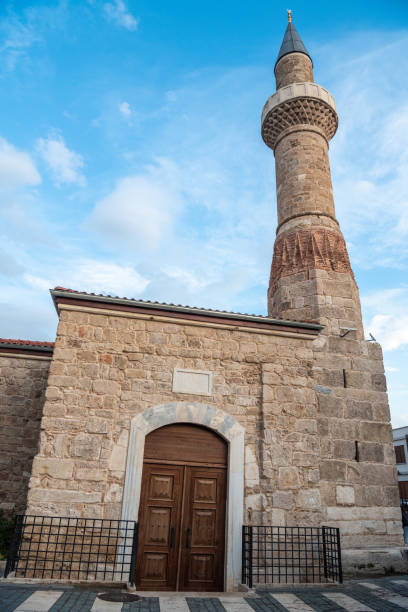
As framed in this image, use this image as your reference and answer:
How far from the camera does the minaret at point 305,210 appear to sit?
9.04 metres

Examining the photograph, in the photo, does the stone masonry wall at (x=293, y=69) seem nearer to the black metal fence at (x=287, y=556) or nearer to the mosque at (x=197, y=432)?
the mosque at (x=197, y=432)

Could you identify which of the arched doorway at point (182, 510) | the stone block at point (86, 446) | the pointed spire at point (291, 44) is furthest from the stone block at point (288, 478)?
the pointed spire at point (291, 44)

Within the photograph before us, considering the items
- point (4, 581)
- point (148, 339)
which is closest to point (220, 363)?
point (148, 339)

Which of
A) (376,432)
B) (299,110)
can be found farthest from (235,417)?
(299,110)

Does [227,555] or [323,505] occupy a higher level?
[323,505]

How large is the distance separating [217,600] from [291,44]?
1485 cm

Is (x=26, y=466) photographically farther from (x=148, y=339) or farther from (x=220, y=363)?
(x=220, y=363)

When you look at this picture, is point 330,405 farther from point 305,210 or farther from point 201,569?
point 305,210

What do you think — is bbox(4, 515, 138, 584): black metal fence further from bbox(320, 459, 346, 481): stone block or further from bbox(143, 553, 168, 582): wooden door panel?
bbox(320, 459, 346, 481): stone block

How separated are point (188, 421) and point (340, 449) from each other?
333 centimetres

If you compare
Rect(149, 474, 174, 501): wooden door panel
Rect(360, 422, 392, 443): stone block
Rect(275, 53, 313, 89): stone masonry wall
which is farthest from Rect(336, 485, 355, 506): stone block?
Rect(275, 53, 313, 89): stone masonry wall

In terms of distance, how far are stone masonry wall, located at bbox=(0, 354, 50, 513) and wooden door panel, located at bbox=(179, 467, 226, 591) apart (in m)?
3.56

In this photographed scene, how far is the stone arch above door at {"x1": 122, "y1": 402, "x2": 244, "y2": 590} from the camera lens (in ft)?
19.0

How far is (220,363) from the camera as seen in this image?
6.77 meters
